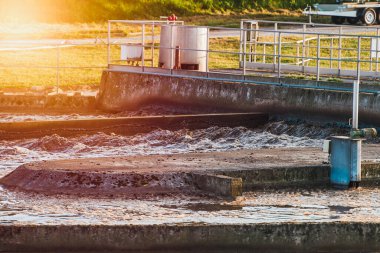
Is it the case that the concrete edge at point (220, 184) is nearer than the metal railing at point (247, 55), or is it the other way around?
the concrete edge at point (220, 184)

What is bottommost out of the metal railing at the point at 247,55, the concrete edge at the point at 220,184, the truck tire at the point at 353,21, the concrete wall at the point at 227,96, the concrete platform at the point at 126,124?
the concrete edge at the point at 220,184

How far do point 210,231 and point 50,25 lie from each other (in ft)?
135

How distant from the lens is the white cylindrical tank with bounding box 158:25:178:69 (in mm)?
28802

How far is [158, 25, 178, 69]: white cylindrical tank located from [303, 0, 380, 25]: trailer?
2735 cm

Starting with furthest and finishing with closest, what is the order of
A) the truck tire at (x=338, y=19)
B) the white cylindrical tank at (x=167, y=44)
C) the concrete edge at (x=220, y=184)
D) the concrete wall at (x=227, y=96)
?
the truck tire at (x=338, y=19) < the white cylindrical tank at (x=167, y=44) < the concrete wall at (x=227, y=96) < the concrete edge at (x=220, y=184)

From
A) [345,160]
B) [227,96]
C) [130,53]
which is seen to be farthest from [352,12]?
[345,160]

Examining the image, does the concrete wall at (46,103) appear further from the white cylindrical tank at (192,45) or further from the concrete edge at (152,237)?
the concrete edge at (152,237)

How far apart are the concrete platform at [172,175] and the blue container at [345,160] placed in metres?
0.24

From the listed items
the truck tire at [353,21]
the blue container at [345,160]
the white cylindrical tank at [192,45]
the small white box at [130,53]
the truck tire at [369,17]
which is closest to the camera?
the blue container at [345,160]

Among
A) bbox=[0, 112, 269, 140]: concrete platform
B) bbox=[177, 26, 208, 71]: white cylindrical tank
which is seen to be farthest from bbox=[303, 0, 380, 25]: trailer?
bbox=[0, 112, 269, 140]: concrete platform

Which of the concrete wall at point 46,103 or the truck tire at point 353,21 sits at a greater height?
the truck tire at point 353,21

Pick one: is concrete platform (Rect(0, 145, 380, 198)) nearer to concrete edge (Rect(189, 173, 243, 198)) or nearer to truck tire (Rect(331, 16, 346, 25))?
concrete edge (Rect(189, 173, 243, 198))

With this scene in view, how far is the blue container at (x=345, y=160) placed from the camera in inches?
695

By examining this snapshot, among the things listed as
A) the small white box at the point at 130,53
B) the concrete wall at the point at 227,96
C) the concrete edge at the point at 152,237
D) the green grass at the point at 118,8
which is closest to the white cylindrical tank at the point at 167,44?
the concrete wall at the point at 227,96
